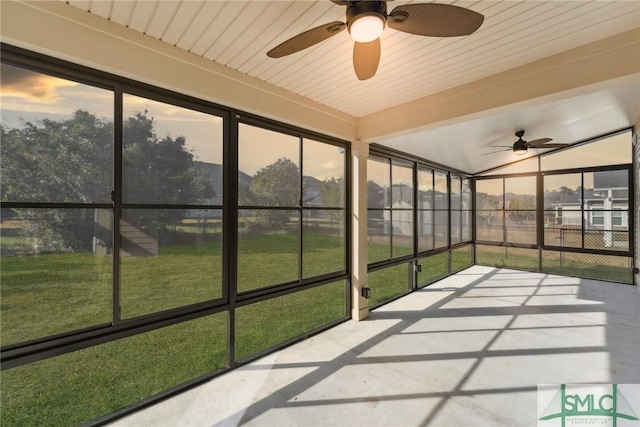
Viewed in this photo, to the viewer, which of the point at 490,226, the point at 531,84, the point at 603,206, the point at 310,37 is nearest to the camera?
the point at 310,37

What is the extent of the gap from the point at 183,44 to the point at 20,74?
1.09 m

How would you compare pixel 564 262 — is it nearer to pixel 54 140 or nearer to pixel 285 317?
pixel 285 317

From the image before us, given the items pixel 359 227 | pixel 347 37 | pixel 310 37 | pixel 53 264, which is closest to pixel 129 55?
pixel 310 37

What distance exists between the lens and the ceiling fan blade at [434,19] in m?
1.40

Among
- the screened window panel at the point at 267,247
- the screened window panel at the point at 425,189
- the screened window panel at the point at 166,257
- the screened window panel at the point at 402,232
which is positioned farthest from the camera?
the screened window panel at the point at 425,189

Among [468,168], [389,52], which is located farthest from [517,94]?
[468,168]

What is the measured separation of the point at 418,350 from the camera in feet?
10.8

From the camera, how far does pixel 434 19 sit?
4.85 feet

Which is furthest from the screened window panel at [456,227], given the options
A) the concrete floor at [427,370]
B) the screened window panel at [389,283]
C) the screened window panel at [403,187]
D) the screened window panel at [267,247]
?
the screened window panel at [267,247]

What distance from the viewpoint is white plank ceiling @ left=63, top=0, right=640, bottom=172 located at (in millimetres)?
1812

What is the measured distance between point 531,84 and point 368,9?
202 cm

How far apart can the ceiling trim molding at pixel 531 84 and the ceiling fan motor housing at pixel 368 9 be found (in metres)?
1.91

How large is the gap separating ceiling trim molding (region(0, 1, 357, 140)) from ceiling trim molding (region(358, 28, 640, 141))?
1.52 meters

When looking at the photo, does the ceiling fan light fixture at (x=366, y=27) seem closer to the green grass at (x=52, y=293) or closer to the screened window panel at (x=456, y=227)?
the green grass at (x=52, y=293)
